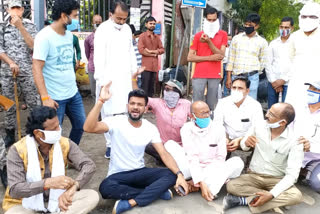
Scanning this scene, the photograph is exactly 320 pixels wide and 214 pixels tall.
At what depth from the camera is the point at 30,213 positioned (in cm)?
279

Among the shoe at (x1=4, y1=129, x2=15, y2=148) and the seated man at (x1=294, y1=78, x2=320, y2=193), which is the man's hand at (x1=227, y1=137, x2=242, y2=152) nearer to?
the seated man at (x1=294, y1=78, x2=320, y2=193)

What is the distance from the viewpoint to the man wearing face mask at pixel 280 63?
207 inches

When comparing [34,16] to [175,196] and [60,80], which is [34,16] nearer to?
[60,80]

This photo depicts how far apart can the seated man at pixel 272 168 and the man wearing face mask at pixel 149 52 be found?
370cm

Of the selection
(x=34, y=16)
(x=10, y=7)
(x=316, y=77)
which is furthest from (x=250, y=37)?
(x=34, y=16)

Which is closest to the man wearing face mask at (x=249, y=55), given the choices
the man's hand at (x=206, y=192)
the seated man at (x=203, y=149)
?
the seated man at (x=203, y=149)

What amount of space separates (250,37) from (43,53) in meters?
3.36

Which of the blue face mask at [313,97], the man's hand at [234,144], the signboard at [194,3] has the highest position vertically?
the signboard at [194,3]

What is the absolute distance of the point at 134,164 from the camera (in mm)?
3475

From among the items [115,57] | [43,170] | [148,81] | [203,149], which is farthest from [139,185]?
[148,81]

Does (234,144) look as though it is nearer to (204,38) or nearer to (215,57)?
(215,57)

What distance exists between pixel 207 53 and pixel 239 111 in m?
1.25

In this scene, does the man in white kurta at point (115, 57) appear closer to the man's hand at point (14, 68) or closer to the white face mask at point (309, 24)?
the man's hand at point (14, 68)

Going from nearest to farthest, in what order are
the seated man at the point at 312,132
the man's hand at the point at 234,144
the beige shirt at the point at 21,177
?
the beige shirt at the point at 21,177, the seated man at the point at 312,132, the man's hand at the point at 234,144
